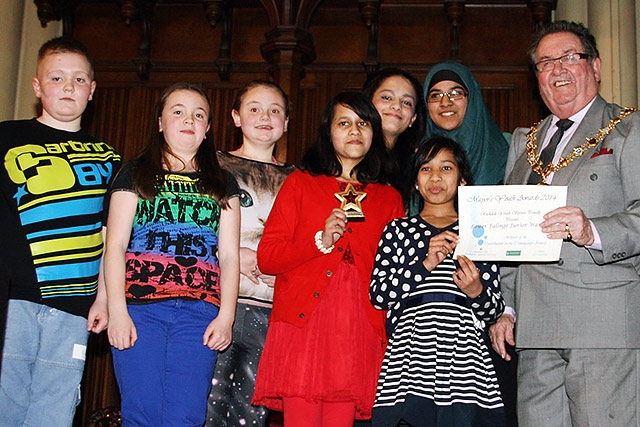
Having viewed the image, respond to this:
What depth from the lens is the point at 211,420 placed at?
3.02m

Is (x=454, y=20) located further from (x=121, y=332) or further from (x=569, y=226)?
(x=121, y=332)

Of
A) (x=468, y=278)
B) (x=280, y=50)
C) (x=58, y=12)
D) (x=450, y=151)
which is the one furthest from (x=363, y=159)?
(x=58, y=12)

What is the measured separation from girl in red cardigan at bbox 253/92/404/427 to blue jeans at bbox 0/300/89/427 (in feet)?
2.25

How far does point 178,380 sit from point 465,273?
1.08m

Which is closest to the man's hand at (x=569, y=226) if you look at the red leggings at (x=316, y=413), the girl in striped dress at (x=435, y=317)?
the girl in striped dress at (x=435, y=317)

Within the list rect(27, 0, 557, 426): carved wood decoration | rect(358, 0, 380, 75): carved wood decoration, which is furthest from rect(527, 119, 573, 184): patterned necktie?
rect(358, 0, 380, 75): carved wood decoration

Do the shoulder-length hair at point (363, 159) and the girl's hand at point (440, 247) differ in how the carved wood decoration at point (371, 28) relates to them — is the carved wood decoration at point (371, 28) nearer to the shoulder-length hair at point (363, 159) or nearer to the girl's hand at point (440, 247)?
the shoulder-length hair at point (363, 159)

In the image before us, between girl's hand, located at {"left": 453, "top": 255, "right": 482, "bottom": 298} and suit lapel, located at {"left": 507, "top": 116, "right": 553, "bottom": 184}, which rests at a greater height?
suit lapel, located at {"left": 507, "top": 116, "right": 553, "bottom": 184}

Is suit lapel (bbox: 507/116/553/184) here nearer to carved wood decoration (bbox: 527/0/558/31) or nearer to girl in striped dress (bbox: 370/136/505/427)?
girl in striped dress (bbox: 370/136/505/427)

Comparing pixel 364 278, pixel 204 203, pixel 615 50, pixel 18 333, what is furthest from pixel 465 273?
pixel 615 50

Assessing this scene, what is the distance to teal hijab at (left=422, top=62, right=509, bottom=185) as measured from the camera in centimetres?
320

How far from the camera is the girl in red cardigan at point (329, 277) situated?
2.69 m

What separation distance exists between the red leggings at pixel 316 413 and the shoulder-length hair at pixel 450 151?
91cm

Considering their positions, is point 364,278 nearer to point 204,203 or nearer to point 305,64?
point 204,203
